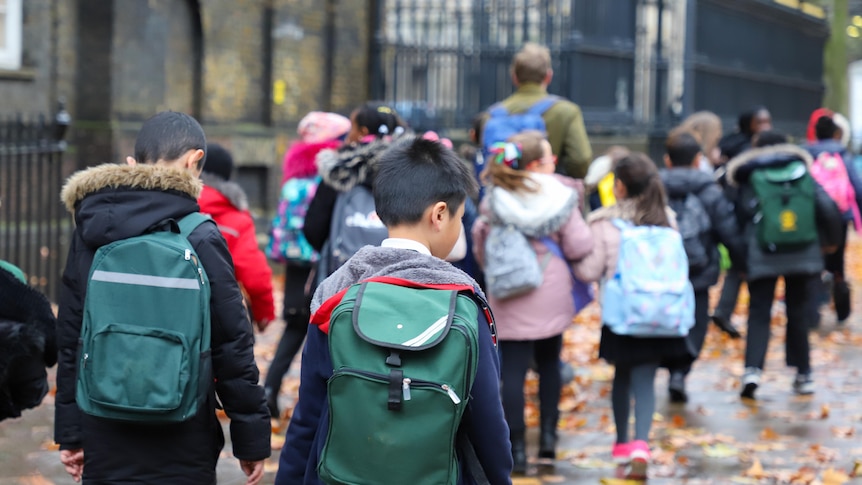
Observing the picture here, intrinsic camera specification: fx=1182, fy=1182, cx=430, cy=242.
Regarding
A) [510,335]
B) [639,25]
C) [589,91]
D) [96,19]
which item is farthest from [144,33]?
[510,335]

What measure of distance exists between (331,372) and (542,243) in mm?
3387

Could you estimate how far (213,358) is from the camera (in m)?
3.76

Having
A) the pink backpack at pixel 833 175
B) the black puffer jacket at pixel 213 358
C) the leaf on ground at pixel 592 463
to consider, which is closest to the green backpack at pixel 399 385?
the black puffer jacket at pixel 213 358

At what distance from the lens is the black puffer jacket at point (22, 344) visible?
392cm

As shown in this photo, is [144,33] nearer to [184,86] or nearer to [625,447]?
[184,86]

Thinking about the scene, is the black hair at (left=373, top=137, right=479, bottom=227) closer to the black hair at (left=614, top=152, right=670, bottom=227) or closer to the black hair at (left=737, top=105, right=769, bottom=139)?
the black hair at (left=614, top=152, right=670, bottom=227)

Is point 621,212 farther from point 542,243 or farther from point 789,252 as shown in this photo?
point 789,252

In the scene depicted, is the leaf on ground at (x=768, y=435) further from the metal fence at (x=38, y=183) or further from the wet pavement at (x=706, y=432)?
the metal fence at (x=38, y=183)

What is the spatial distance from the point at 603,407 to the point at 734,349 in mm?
2859

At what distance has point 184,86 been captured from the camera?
14.6 meters

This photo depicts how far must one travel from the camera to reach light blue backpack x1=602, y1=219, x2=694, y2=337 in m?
6.26

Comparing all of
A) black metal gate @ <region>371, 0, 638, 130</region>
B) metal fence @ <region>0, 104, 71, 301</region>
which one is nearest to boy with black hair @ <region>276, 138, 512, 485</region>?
metal fence @ <region>0, 104, 71, 301</region>

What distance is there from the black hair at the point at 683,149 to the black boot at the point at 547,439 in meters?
2.14

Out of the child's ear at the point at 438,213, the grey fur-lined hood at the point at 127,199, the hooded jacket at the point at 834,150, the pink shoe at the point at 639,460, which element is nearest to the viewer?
the child's ear at the point at 438,213
